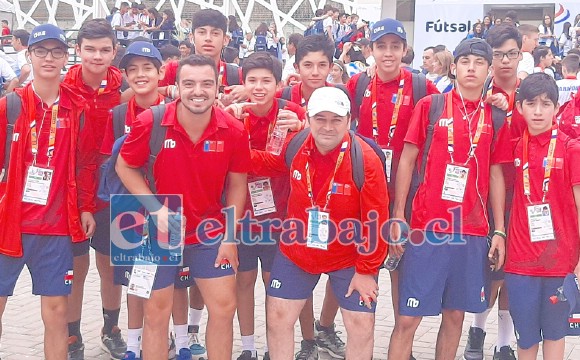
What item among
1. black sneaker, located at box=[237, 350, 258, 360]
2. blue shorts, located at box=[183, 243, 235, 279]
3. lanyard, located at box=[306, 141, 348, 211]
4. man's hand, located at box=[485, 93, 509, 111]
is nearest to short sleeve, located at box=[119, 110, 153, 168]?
blue shorts, located at box=[183, 243, 235, 279]

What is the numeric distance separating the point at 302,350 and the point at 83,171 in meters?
2.16

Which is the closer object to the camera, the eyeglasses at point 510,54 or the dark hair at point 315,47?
the eyeglasses at point 510,54

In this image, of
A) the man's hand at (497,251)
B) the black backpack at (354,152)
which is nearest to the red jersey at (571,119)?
the man's hand at (497,251)

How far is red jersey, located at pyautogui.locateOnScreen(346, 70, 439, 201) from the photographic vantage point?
5250 mm

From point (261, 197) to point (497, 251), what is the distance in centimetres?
168

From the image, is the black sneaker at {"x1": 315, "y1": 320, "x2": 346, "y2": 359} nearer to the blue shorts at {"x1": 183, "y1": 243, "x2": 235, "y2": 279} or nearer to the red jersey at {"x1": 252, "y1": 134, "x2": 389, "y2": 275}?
the red jersey at {"x1": 252, "y1": 134, "x2": 389, "y2": 275}

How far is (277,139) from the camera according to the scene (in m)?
4.95

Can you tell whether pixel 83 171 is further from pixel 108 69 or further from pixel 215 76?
pixel 215 76

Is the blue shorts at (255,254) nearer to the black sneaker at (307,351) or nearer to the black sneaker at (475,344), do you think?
the black sneaker at (307,351)

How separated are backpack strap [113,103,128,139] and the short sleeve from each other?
590mm

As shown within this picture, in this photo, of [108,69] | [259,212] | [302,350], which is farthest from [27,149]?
[302,350]

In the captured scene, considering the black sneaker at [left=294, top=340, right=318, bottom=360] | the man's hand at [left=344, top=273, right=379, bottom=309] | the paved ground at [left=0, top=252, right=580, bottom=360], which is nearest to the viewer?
the man's hand at [left=344, top=273, right=379, bottom=309]

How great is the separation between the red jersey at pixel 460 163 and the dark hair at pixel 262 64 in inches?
43.5

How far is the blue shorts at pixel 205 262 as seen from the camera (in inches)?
184
